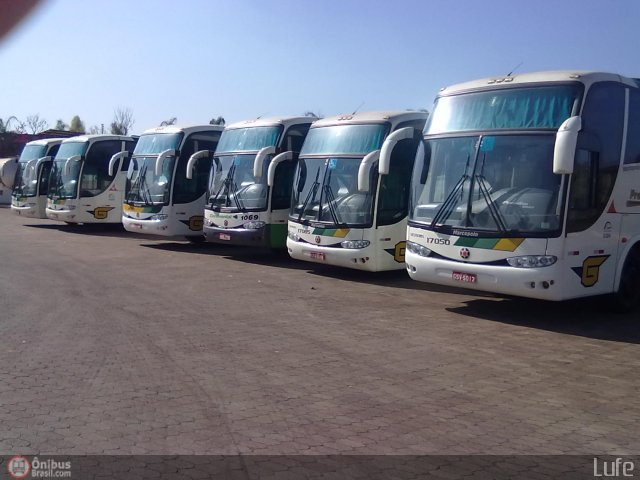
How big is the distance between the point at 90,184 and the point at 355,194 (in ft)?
43.2

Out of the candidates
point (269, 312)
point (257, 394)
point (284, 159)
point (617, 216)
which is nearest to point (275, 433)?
point (257, 394)

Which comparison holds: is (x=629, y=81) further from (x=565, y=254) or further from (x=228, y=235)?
(x=228, y=235)

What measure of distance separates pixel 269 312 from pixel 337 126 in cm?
518

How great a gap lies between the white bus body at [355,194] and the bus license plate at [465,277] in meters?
3.03

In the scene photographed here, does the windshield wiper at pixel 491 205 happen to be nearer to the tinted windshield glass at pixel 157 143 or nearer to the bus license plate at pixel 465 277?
the bus license plate at pixel 465 277

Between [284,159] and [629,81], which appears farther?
[284,159]

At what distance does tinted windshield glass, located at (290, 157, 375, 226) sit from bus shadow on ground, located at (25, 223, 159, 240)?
9.89 metres

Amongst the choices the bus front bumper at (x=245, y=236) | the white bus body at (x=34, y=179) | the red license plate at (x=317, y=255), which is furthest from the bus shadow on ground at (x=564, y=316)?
the white bus body at (x=34, y=179)

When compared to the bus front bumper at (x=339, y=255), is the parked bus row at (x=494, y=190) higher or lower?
higher

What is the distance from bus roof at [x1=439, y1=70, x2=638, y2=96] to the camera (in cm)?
897

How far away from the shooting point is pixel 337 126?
541 inches

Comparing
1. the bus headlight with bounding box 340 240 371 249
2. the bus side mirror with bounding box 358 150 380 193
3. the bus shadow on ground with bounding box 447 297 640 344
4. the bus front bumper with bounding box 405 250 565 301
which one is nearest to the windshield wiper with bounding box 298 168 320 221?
the bus headlight with bounding box 340 240 371 249

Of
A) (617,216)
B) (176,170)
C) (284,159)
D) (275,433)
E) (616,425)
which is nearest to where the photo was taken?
(275,433)

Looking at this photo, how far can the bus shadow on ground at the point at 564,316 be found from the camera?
907 centimetres
